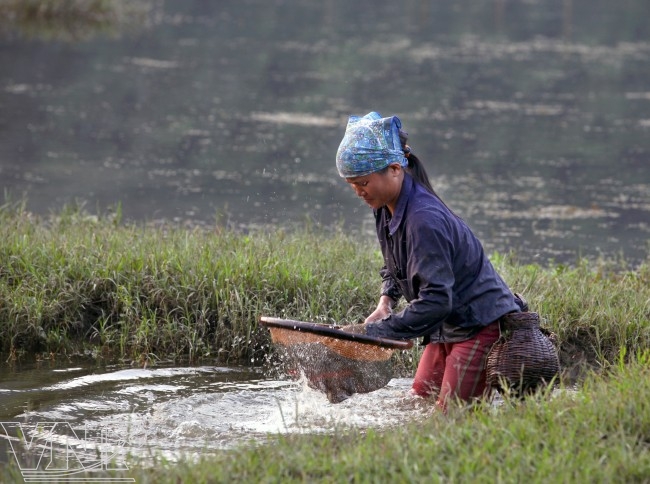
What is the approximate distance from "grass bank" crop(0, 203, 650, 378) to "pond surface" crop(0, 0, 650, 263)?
1.75 metres

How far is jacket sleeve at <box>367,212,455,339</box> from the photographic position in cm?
429

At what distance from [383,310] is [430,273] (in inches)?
23.3

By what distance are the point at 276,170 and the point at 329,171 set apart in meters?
0.62

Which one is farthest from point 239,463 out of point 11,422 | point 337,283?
point 337,283

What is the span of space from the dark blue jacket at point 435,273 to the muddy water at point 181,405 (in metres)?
0.48

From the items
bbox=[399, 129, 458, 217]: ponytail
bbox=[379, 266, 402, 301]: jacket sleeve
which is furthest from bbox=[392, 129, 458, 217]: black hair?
bbox=[379, 266, 402, 301]: jacket sleeve

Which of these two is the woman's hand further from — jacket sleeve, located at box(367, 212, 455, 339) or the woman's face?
the woman's face

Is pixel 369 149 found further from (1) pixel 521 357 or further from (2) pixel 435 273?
(1) pixel 521 357

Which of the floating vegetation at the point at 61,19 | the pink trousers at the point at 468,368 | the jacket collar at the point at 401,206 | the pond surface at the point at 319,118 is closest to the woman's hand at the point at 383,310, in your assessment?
the pink trousers at the point at 468,368

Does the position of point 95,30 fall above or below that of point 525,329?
above

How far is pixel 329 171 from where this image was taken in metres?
12.0

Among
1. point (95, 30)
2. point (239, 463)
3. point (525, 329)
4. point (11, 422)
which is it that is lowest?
point (11, 422)

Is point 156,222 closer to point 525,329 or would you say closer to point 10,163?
point 10,163

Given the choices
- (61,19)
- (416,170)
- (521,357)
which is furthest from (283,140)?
(61,19)
